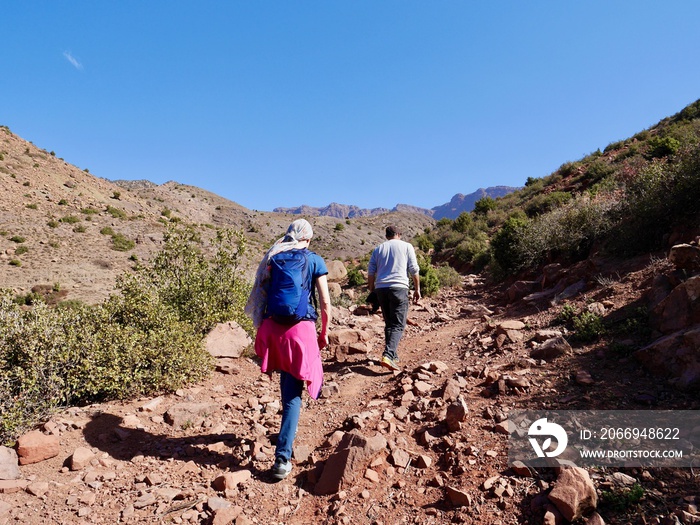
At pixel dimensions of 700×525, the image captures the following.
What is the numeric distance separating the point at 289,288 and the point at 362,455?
4.46ft

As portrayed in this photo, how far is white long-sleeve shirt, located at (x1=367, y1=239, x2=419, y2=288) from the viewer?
5098 mm

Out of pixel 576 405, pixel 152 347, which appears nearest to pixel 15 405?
pixel 152 347

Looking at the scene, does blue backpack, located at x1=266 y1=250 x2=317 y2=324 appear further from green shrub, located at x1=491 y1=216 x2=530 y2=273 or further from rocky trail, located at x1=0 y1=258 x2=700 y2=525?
green shrub, located at x1=491 y1=216 x2=530 y2=273

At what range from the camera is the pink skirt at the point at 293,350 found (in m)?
2.97

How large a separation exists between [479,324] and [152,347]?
5050mm

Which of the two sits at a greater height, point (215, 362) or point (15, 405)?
point (215, 362)

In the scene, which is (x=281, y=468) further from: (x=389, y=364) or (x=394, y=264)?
(x=394, y=264)

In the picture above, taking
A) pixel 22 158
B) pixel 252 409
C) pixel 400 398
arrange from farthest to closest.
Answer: pixel 22 158, pixel 252 409, pixel 400 398

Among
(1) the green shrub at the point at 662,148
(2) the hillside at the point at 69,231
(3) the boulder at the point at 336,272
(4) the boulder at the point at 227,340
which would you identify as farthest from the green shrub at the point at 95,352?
(1) the green shrub at the point at 662,148

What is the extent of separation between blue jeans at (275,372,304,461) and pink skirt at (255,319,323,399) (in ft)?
0.29

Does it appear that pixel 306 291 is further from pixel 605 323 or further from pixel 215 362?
pixel 605 323

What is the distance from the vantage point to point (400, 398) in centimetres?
396

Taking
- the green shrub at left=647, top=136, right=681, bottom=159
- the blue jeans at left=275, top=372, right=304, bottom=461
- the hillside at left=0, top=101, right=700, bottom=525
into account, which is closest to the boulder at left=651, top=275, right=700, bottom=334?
the hillside at left=0, top=101, right=700, bottom=525

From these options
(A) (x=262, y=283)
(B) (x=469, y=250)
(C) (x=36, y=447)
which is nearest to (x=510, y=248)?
(B) (x=469, y=250)
